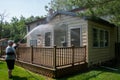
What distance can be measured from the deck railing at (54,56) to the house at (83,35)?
0.79m

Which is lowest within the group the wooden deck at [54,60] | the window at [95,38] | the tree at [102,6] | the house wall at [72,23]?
the wooden deck at [54,60]

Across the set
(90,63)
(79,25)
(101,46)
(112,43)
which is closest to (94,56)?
(90,63)

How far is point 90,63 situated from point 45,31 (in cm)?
461

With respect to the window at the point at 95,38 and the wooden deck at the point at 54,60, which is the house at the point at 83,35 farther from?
the wooden deck at the point at 54,60

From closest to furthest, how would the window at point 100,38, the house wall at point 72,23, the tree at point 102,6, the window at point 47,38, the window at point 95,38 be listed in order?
1. the tree at point 102,6
2. the house wall at point 72,23
3. the window at point 95,38
4. the window at point 100,38
5. the window at point 47,38

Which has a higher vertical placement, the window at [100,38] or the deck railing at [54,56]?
the window at [100,38]

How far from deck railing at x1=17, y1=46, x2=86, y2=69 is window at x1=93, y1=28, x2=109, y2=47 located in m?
1.57

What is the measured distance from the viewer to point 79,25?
35.4ft

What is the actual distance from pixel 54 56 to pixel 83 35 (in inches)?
127

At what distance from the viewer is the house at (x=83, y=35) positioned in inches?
416

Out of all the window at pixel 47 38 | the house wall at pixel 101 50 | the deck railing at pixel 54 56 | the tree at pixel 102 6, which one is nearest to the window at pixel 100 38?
the house wall at pixel 101 50

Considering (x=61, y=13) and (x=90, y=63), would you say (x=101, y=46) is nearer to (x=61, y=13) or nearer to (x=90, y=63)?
(x=90, y=63)

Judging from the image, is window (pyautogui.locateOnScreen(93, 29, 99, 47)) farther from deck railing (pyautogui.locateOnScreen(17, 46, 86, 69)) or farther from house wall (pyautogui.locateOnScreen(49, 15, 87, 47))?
deck railing (pyautogui.locateOnScreen(17, 46, 86, 69))

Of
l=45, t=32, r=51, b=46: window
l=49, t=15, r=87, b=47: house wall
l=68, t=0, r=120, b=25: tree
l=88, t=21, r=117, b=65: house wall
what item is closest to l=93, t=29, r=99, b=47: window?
l=88, t=21, r=117, b=65: house wall
